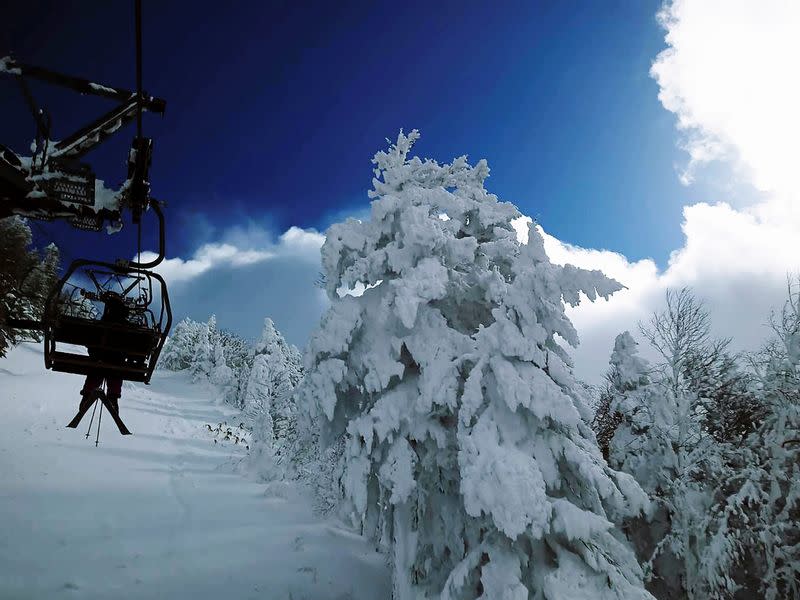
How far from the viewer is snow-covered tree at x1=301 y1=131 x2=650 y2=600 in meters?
7.44

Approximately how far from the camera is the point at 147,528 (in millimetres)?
16078

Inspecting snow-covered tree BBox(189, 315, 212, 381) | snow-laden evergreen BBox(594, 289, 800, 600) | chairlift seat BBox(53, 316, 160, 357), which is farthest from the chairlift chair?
snow-covered tree BBox(189, 315, 212, 381)

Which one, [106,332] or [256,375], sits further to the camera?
[256,375]

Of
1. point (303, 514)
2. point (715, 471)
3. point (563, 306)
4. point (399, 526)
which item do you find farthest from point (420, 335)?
point (303, 514)

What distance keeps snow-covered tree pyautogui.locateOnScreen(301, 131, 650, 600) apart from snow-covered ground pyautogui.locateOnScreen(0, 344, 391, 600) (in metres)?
5.60

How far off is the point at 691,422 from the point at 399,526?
398 inches

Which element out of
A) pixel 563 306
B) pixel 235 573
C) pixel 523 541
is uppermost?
pixel 563 306

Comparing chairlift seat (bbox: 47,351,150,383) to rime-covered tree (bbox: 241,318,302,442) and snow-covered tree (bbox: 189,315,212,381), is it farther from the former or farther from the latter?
snow-covered tree (bbox: 189,315,212,381)

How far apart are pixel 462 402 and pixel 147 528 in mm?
13860

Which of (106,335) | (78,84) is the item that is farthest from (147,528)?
(78,84)

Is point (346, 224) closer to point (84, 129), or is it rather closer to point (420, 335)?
point (420, 335)

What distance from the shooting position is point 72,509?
16.2 meters

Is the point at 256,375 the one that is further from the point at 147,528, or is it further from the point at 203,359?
the point at 147,528

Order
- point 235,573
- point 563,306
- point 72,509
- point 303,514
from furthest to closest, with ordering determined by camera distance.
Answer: point 303,514, point 72,509, point 235,573, point 563,306
